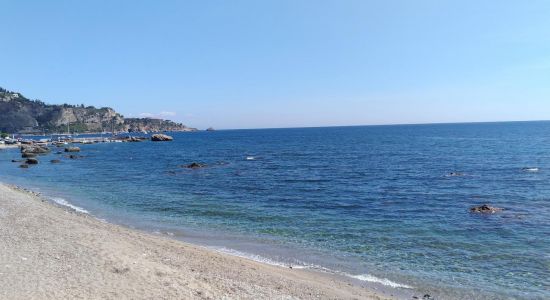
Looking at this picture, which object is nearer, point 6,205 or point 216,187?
point 6,205

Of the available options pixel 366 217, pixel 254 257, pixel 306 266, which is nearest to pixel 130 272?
pixel 254 257

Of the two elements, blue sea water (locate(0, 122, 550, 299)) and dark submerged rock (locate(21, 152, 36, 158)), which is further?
dark submerged rock (locate(21, 152, 36, 158))

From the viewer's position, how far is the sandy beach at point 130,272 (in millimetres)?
11602

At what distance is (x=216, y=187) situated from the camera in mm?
40281

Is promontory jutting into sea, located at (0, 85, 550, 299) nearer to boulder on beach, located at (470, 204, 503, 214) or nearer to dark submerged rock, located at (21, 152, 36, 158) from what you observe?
boulder on beach, located at (470, 204, 503, 214)

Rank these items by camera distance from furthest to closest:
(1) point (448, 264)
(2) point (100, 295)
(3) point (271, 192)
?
1. (3) point (271, 192)
2. (1) point (448, 264)
3. (2) point (100, 295)

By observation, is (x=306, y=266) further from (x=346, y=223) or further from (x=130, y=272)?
(x=346, y=223)

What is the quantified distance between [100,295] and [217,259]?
6.23m

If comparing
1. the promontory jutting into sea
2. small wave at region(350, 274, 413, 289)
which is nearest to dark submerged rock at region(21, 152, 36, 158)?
the promontory jutting into sea

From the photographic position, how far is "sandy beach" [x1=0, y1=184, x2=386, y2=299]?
11.6 m

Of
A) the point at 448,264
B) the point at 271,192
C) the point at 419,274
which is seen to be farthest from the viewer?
the point at 271,192

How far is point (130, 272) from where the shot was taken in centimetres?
1340

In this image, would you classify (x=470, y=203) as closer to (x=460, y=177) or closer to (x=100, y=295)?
(x=460, y=177)

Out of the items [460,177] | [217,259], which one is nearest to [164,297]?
[217,259]
